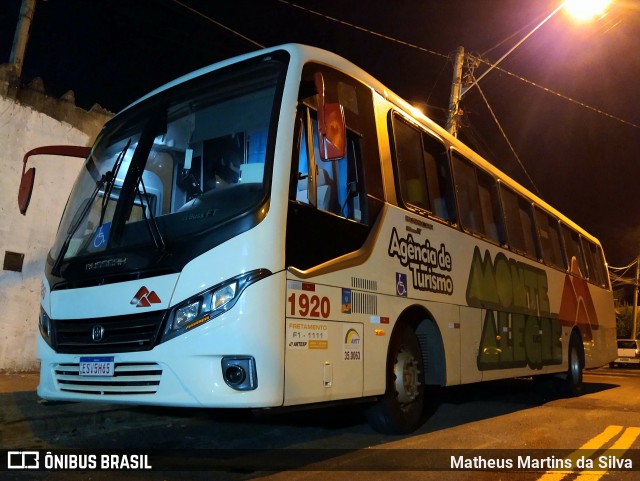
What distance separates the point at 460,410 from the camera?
8.19 metres

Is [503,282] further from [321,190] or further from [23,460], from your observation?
[23,460]

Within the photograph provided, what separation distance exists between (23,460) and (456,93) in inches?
527

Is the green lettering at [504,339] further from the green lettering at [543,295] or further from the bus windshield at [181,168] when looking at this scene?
the bus windshield at [181,168]

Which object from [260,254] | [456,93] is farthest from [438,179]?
[456,93]

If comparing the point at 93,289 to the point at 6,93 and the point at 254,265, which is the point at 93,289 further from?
the point at 6,93

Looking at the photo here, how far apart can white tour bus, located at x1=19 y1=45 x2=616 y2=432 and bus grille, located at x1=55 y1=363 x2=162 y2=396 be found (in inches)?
0.6

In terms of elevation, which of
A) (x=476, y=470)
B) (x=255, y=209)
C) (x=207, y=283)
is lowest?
(x=476, y=470)

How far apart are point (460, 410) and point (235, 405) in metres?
5.24

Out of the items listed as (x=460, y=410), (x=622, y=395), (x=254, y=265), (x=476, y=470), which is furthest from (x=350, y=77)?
(x=622, y=395)

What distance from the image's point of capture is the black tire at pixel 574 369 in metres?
11.1

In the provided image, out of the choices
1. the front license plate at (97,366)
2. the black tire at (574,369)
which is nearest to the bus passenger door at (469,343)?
the front license plate at (97,366)

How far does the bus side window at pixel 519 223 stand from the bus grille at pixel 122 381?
6492mm

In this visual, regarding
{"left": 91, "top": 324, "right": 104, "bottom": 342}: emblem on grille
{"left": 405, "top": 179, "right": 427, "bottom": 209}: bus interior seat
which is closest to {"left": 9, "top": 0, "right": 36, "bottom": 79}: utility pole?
{"left": 91, "top": 324, "right": 104, "bottom": 342}: emblem on grille

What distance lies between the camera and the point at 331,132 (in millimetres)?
4375
